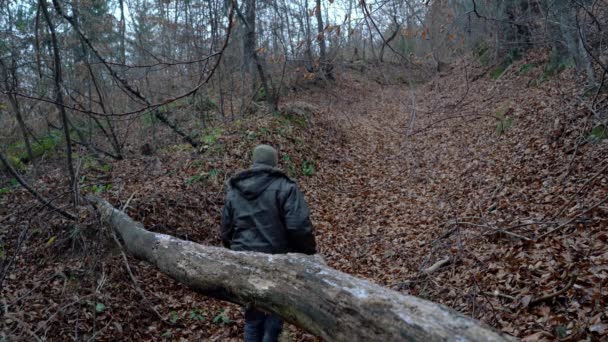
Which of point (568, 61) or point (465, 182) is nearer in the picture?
point (465, 182)

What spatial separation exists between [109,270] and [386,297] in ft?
14.7

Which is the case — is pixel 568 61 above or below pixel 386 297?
above

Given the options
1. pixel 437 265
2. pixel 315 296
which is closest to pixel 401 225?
pixel 437 265

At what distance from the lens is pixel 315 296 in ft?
8.20

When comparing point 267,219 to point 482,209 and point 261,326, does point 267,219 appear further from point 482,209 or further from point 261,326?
point 482,209

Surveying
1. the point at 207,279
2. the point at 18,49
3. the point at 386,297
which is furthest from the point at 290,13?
the point at 386,297

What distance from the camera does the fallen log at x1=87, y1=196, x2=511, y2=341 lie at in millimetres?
1963

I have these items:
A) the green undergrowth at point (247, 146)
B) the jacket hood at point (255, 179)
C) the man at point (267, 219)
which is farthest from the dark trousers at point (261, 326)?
the green undergrowth at point (247, 146)

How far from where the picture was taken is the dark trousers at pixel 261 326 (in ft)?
11.8

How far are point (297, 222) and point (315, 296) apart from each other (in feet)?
4.22

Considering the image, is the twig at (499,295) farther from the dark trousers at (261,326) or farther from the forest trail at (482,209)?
the dark trousers at (261,326)

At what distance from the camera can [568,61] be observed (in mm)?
10391

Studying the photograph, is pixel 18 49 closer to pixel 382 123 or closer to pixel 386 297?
pixel 386 297

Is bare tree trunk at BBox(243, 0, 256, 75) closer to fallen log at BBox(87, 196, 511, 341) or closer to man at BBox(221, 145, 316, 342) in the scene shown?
man at BBox(221, 145, 316, 342)
